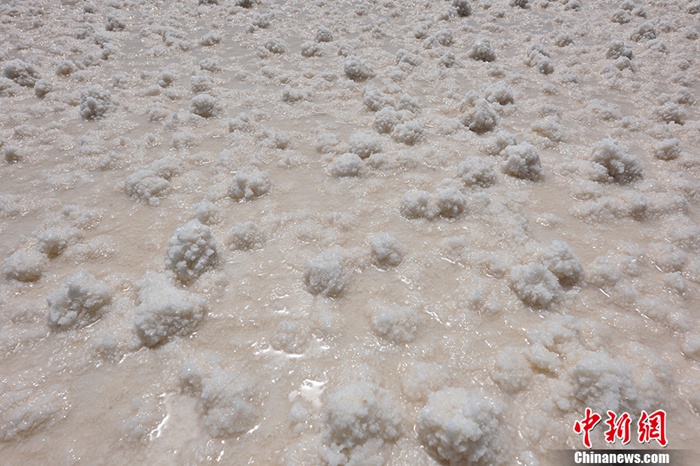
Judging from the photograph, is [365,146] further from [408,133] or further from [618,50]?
[618,50]

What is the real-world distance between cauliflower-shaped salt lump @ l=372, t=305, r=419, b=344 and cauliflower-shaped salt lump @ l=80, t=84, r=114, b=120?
2564 mm

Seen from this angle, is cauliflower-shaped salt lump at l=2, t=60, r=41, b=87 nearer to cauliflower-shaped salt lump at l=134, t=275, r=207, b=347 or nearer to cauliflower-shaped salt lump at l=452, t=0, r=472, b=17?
cauliflower-shaped salt lump at l=134, t=275, r=207, b=347

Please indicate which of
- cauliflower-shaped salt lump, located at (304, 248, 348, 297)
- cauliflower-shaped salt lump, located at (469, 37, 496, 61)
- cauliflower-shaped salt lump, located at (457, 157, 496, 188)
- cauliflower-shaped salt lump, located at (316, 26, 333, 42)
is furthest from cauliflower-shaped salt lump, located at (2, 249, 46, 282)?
cauliflower-shaped salt lump, located at (469, 37, 496, 61)

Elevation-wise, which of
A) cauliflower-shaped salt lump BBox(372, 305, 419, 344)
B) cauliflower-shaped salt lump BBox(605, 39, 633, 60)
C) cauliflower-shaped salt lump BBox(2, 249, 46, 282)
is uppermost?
cauliflower-shaped salt lump BBox(2, 249, 46, 282)

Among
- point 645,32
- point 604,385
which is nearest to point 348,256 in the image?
point 604,385

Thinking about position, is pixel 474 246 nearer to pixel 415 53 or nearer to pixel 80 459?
pixel 80 459

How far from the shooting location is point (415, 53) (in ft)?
11.8

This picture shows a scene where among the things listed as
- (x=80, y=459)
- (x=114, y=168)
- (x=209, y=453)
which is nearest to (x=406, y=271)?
(x=209, y=453)

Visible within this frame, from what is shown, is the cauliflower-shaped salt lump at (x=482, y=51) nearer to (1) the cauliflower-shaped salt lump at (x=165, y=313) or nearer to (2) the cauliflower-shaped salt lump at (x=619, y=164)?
(2) the cauliflower-shaped salt lump at (x=619, y=164)

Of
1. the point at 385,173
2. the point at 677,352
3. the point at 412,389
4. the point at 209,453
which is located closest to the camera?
the point at 209,453

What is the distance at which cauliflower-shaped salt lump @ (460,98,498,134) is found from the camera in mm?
2480

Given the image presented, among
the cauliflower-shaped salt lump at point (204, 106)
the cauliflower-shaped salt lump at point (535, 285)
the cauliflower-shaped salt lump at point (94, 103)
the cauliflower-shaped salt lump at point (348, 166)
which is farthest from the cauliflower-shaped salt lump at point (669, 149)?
the cauliflower-shaped salt lump at point (94, 103)

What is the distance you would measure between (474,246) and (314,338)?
84 centimetres

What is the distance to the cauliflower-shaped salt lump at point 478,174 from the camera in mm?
2076
